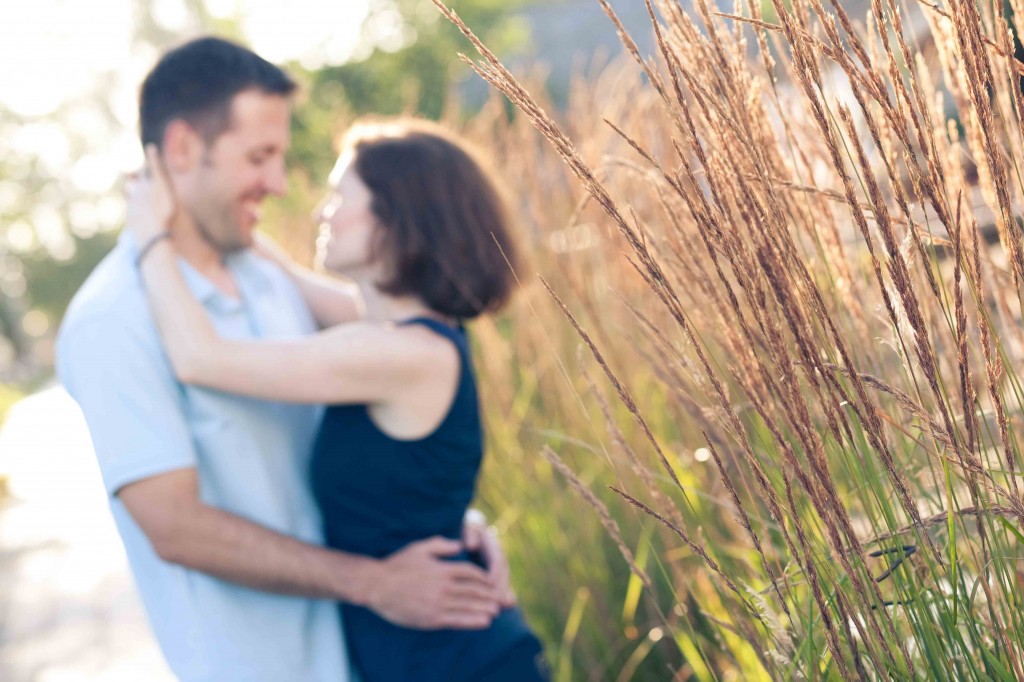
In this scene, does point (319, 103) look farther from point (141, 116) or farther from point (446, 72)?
point (141, 116)

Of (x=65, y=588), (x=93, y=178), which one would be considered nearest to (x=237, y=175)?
(x=65, y=588)

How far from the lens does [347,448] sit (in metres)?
2.24

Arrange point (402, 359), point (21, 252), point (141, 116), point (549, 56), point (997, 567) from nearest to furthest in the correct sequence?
point (997, 567), point (402, 359), point (141, 116), point (549, 56), point (21, 252)

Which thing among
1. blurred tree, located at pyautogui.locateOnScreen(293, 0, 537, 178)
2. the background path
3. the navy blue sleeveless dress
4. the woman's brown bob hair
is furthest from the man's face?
blurred tree, located at pyautogui.locateOnScreen(293, 0, 537, 178)

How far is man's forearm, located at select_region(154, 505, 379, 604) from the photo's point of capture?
2.05 meters

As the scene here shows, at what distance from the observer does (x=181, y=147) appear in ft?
8.18

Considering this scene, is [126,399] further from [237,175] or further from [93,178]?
[93,178]

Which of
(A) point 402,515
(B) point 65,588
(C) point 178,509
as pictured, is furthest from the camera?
(B) point 65,588

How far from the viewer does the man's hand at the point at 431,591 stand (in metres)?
2.13

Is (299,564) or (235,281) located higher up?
(235,281)

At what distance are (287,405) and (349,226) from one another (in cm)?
45

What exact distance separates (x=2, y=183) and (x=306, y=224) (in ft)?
94.2

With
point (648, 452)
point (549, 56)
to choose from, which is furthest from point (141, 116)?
point (549, 56)

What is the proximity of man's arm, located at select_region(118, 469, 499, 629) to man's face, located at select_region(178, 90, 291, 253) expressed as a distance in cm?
72
